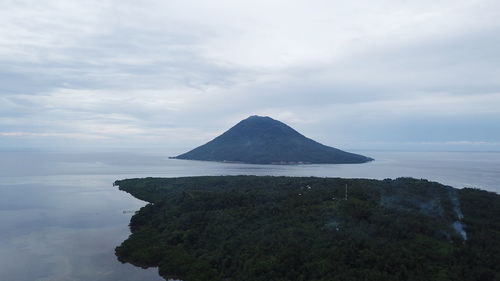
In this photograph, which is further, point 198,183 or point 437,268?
point 198,183

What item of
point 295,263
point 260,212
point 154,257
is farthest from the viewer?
point 260,212

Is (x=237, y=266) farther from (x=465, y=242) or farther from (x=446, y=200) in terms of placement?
(x=446, y=200)

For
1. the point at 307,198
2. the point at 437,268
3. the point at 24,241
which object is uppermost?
the point at 307,198

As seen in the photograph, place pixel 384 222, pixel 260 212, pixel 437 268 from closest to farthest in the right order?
pixel 437 268 → pixel 384 222 → pixel 260 212

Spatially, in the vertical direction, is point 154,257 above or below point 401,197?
below

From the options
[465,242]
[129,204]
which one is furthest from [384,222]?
[129,204]

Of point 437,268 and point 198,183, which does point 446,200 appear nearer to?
point 437,268
